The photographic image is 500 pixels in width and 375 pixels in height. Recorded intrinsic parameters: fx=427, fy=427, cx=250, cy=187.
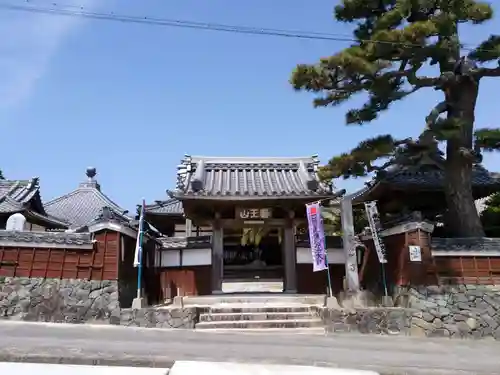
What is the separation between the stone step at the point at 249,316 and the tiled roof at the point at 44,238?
4.13m

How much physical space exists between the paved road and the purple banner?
2.70 metres

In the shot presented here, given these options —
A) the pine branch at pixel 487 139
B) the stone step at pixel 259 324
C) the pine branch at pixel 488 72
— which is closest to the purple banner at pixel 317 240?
the stone step at pixel 259 324

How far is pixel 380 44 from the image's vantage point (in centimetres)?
1152

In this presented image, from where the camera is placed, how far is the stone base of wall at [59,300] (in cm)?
1192

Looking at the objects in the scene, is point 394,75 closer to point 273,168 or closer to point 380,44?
point 380,44

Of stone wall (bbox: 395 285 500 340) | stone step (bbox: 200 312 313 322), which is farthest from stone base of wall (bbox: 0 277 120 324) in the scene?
stone wall (bbox: 395 285 500 340)

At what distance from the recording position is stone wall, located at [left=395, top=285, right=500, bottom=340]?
1115cm

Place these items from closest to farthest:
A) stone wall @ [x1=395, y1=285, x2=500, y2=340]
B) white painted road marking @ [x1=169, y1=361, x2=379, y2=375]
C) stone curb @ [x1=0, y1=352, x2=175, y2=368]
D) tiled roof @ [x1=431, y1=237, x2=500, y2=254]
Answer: white painted road marking @ [x1=169, y1=361, x2=379, y2=375] < stone curb @ [x1=0, y1=352, x2=175, y2=368] < stone wall @ [x1=395, y1=285, x2=500, y2=340] < tiled roof @ [x1=431, y1=237, x2=500, y2=254]

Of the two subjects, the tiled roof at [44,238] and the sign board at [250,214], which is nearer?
the tiled roof at [44,238]

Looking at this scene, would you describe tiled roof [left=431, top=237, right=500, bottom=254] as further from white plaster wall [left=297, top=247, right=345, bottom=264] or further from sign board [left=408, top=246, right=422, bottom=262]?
white plaster wall [left=297, top=247, right=345, bottom=264]

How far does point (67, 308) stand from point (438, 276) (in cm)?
1033

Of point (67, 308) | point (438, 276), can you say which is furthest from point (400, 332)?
point (67, 308)

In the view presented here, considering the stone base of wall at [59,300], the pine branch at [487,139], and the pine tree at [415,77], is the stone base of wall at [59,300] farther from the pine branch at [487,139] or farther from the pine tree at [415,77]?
the pine branch at [487,139]

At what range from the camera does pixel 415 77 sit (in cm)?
1227
